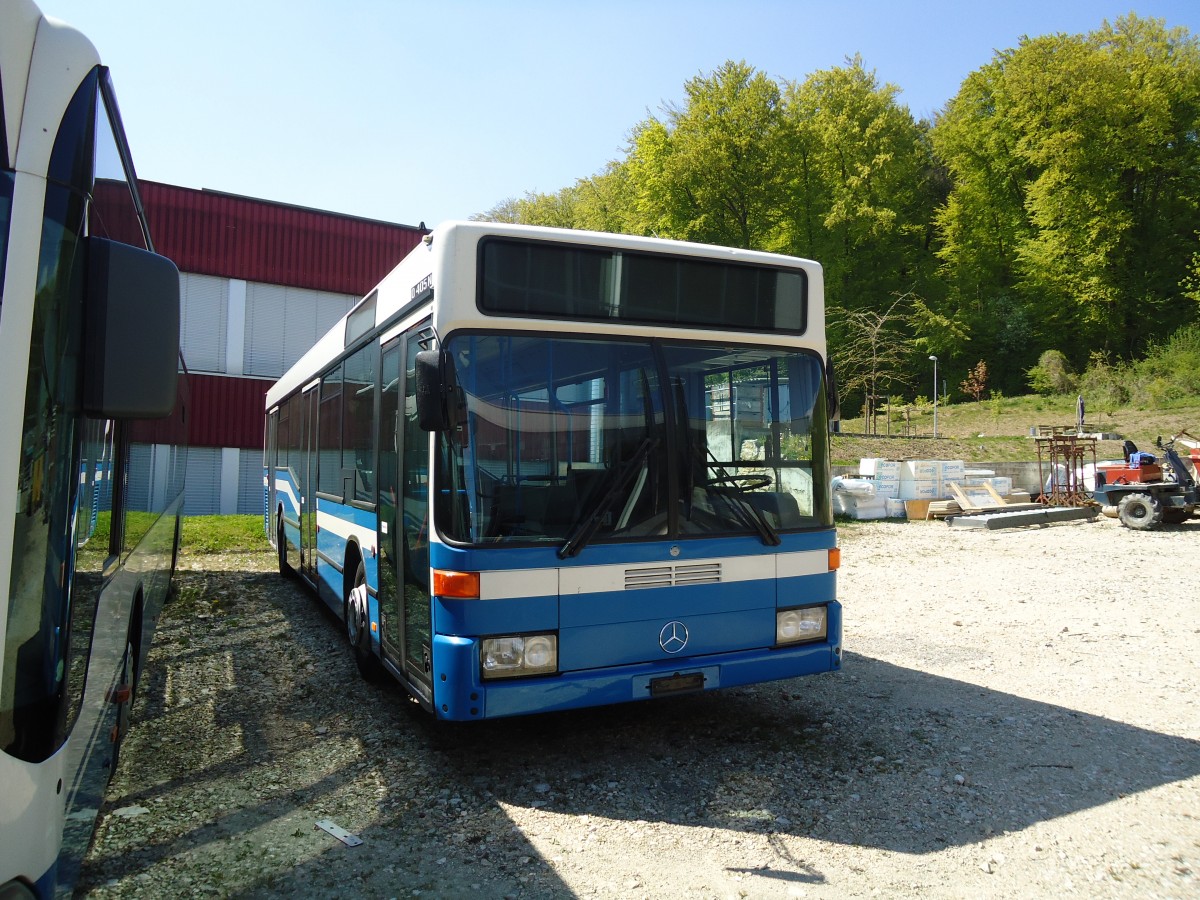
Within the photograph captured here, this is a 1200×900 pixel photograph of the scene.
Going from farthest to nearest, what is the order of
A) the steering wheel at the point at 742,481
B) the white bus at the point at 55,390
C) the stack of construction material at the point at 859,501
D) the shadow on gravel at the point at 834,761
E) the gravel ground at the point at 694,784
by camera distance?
the stack of construction material at the point at 859,501 → the steering wheel at the point at 742,481 → the shadow on gravel at the point at 834,761 → the gravel ground at the point at 694,784 → the white bus at the point at 55,390

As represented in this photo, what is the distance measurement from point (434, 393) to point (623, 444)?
1.02 metres

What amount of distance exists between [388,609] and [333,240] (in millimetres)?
20665

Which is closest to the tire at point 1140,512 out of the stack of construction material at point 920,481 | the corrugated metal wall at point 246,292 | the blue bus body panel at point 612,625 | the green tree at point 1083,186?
the stack of construction material at point 920,481

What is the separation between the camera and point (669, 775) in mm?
4590

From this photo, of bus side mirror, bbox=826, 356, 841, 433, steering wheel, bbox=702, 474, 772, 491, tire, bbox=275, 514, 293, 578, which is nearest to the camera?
steering wheel, bbox=702, 474, 772, 491

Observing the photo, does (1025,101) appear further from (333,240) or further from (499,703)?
(499,703)

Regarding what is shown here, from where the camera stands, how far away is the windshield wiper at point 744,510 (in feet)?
15.5

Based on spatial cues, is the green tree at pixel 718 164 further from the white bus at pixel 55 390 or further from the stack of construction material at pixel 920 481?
the white bus at pixel 55 390

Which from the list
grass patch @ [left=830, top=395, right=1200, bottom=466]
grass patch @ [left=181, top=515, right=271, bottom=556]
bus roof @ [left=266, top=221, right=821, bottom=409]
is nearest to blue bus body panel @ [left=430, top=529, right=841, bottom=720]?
bus roof @ [left=266, top=221, right=821, bottom=409]

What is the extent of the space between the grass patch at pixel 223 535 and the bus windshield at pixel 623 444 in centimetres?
1188

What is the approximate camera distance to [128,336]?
7.55 ft

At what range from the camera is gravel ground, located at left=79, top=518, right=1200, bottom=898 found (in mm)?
3500

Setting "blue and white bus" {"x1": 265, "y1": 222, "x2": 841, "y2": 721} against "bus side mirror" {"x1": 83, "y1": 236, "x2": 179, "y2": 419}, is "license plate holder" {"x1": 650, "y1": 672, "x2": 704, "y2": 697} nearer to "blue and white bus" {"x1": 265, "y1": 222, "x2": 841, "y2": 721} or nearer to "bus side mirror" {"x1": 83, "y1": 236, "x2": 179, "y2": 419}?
"blue and white bus" {"x1": 265, "y1": 222, "x2": 841, "y2": 721}

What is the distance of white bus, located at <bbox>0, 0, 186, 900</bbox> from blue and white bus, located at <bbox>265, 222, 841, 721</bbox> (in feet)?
5.81
